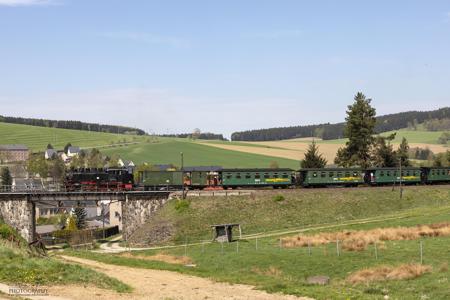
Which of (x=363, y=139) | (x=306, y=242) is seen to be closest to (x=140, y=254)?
(x=306, y=242)

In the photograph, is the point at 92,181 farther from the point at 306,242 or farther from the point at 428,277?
the point at 428,277

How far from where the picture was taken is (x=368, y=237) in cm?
4616

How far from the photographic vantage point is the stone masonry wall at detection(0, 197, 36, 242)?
2857 inches

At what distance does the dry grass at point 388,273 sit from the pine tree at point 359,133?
70.9 meters

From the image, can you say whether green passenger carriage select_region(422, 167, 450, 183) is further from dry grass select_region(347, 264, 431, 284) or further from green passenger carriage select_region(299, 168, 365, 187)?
dry grass select_region(347, 264, 431, 284)

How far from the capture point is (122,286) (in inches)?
1241

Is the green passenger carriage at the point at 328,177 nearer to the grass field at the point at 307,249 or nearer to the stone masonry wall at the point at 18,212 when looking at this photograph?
the grass field at the point at 307,249

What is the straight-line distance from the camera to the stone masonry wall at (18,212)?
238 ft

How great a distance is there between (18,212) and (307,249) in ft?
140

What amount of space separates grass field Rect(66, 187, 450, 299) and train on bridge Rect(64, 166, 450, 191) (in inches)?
255

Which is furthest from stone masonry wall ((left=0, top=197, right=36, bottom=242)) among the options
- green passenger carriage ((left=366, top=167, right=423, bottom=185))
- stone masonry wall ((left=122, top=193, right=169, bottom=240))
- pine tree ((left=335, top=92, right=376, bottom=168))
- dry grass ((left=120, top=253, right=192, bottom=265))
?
pine tree ((left=335, top=92, right=376, bottom=168))

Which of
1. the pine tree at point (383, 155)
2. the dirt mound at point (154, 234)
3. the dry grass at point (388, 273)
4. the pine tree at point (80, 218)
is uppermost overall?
the pine tree at point (383, 155)

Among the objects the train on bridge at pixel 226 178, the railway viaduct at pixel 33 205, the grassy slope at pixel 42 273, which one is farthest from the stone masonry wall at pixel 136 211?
the grassy slope at pixel 42 273

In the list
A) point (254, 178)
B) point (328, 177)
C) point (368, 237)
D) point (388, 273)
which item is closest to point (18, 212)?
point (254, 178)
